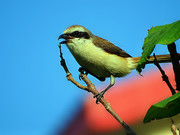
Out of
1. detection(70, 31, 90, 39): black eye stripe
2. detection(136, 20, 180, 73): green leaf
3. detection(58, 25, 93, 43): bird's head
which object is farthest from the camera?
detection(70, 31, 90, 39): black eye stripe

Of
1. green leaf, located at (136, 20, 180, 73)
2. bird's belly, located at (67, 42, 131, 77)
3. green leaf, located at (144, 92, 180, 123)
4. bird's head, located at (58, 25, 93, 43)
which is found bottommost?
green leaf, located at (144, 92, 180, 123)

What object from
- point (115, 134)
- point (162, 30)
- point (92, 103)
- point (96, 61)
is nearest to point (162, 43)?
point (162, 30)

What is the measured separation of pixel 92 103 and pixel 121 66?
4586mm

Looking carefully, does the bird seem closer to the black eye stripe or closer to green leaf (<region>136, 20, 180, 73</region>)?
the black eye stripe

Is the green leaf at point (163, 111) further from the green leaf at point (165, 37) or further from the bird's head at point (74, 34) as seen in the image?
the bird's head at point (74, 34)

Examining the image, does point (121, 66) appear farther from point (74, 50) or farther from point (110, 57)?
point (74, 50)

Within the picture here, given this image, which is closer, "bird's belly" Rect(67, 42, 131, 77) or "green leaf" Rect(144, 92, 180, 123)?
"green leaf" Rect(144, 92, 180, 123)

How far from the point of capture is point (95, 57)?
4824mm

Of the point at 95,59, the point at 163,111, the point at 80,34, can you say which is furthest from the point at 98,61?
the point at 163,111

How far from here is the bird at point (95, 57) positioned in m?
4.77

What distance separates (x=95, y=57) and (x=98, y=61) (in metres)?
0.09

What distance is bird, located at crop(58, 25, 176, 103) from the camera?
477cm

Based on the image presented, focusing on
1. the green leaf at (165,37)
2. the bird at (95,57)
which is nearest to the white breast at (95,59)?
the bird at (95,57)

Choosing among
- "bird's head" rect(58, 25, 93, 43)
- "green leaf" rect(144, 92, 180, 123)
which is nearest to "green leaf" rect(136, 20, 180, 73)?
"green leaf" rect(144, 92, 180, 123)
